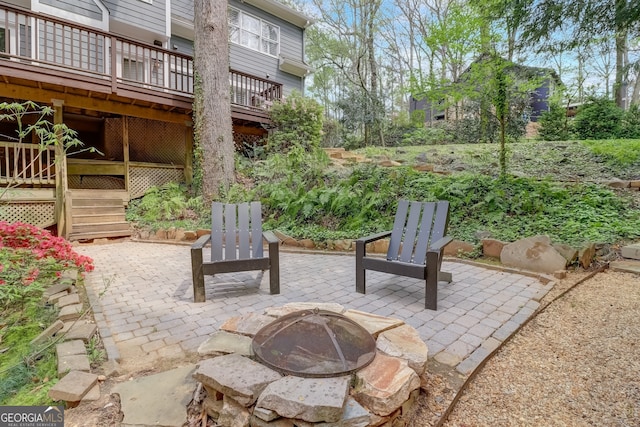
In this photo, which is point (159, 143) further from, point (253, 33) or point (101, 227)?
point (253, 33)

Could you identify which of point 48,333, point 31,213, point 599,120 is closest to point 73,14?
point 31,213

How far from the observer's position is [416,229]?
3.53m

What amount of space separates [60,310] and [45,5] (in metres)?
8.87

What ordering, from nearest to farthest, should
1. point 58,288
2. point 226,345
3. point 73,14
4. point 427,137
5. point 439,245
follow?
1. point 226,345
2. point 439,245
3. point 58,288
4. point 73,14
5. point 427,137

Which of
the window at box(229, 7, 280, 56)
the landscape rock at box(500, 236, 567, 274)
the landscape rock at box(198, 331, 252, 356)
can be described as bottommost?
the landscape rock at box(198, 331, 252, 356)

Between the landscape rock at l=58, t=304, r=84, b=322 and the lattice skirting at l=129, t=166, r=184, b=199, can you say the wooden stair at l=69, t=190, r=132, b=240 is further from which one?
the landscape rock at l=58, t=304, r=84, b=322

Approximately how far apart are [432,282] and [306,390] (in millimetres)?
1769

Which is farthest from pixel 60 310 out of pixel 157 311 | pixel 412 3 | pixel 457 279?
pixel 412 3

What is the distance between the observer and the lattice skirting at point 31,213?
6.54 meters

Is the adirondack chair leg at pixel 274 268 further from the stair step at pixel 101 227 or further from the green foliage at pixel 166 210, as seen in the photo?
the stair step at pixel 101 227

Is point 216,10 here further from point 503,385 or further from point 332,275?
point 503,385

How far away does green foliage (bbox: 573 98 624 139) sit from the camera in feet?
33.2

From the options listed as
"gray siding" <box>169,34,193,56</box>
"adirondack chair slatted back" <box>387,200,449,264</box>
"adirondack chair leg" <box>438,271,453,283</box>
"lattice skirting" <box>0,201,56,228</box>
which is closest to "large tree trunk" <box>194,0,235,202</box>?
"lattice skirting" <box>0,201,56,228</box>

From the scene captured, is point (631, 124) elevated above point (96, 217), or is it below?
above
